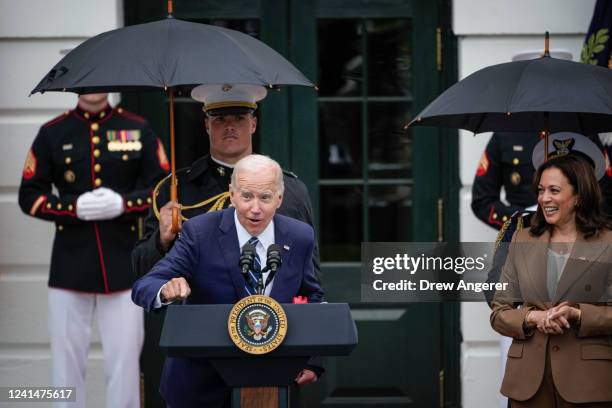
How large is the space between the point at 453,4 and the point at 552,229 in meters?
2.68

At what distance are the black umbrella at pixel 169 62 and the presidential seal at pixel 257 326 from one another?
2.90ft

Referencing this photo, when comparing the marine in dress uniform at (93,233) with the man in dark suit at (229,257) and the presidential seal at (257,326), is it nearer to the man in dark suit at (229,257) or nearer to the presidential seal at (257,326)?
the man in dark suit at (229,257)

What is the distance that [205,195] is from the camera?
189 inches

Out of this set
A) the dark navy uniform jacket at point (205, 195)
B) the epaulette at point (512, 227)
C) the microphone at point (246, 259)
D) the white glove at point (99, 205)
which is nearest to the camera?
the microphone at point (246, 259)

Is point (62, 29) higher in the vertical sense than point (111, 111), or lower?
higher

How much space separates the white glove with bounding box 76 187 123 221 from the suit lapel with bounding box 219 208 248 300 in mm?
2202

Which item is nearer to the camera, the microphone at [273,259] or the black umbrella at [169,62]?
the microphone at [273,259]

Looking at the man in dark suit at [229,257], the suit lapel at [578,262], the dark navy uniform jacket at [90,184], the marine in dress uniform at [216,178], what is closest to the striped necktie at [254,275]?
the man in dark suit at [229,257]

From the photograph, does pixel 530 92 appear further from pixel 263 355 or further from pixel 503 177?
pixel 503 177

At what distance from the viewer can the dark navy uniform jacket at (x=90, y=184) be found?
20.8 ft

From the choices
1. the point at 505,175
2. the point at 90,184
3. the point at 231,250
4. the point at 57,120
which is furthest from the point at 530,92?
the point at 57,120

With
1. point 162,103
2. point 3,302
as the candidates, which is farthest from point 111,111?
point 3,302

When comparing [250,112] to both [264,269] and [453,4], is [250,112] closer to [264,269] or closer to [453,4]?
[264,269]

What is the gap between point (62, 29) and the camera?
23.1 ft
